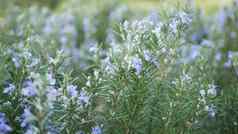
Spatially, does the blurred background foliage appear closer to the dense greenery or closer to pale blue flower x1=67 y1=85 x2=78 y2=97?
the dense greenery

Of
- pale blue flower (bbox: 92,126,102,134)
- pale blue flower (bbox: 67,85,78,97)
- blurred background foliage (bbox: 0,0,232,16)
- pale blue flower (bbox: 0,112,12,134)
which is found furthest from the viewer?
blurred background foliage (bbox: 0,0,232,16)

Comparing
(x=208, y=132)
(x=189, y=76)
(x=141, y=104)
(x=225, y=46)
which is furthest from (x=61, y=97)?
(x=225, y=46)

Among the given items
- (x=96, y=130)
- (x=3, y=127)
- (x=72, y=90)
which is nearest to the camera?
(x=3, y=127)

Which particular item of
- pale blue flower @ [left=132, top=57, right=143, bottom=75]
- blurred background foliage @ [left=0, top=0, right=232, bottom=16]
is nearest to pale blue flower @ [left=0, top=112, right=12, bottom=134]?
pale blue flower @ [left=132, top=57, right=143, bottom=75]

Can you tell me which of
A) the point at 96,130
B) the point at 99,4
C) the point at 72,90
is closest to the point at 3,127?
the point at 72,90

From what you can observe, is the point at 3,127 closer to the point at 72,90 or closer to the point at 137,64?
the point at 72,90

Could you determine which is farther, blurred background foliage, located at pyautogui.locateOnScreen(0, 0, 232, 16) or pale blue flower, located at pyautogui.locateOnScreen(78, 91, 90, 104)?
blurred background foliage, located at pyautogui.locateOnScreen(0, 0, 232, 16)

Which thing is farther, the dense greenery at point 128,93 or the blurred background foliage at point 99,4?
the blurred background foliage at point 99,4

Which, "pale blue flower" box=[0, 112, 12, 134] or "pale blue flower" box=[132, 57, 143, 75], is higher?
"pale blue flower" box=[132, 57, 143, 75]

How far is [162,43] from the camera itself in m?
3.08

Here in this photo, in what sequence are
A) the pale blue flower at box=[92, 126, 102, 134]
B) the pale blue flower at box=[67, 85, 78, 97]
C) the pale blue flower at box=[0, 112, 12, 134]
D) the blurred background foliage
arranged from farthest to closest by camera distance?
1. the blurred background foliage
2. the pale blue flower at box=[92, 126, 102, 134]
3. the pale blue flower at box=[67, 85, 78, 97]
4. the pale blue flower at box=[0, 112, 12, 134]

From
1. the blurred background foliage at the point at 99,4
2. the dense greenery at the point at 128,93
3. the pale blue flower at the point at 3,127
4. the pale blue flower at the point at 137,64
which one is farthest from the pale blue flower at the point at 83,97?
the blurred background foliage at the point at 99,4

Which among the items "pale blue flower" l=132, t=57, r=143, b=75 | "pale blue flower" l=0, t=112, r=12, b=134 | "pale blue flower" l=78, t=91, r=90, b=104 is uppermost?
"pale blue flower" l=132, t=57, r=143, b=75

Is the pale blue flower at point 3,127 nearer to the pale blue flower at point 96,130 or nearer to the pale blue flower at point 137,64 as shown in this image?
the pale blue flower at point 96,130
